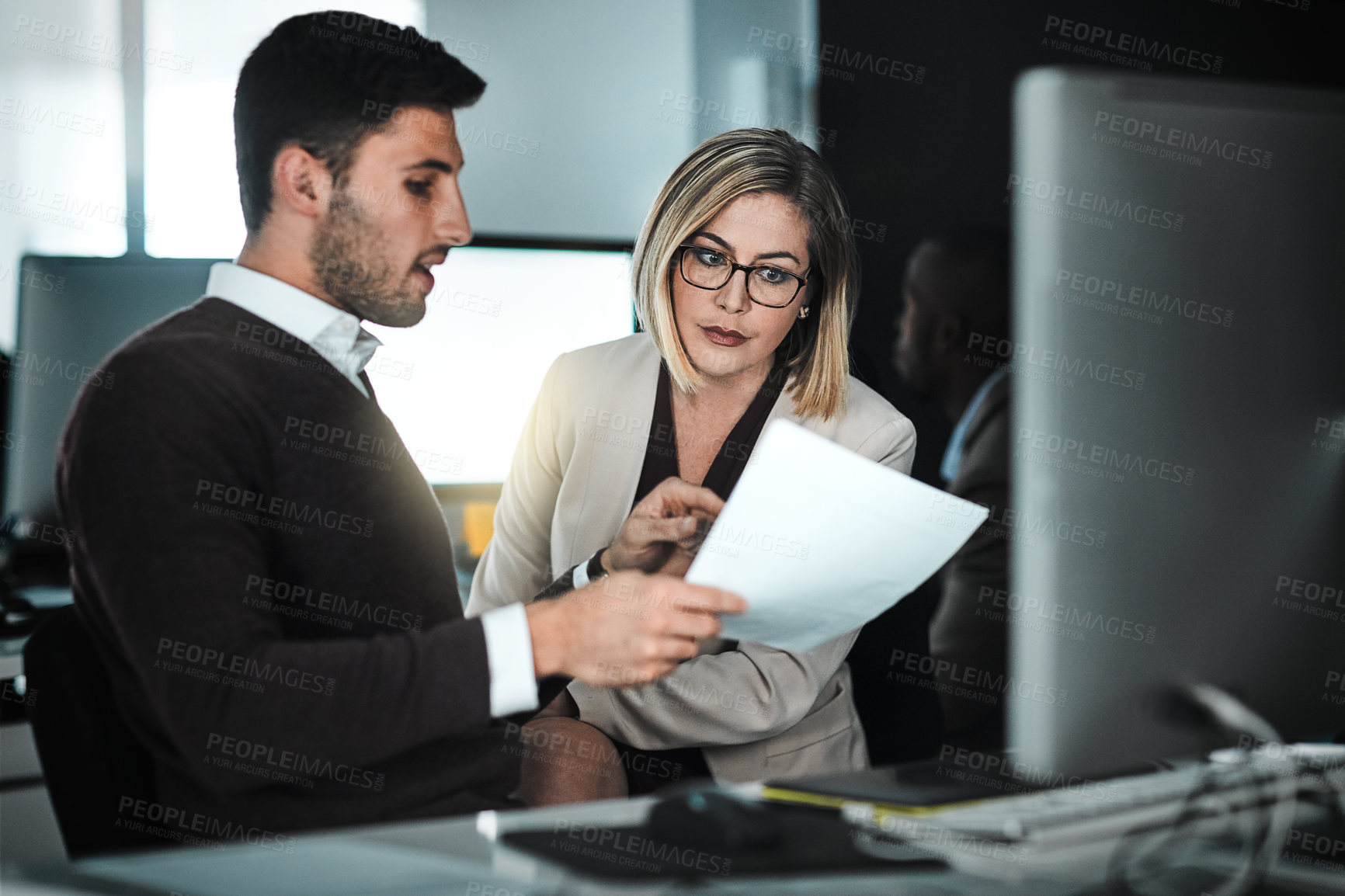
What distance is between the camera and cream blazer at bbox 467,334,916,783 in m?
1.32

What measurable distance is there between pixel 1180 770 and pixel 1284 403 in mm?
288

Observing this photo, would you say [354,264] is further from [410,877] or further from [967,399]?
[967,399]

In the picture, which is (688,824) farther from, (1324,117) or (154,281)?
(154,281)

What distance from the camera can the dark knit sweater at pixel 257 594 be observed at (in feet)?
2.70

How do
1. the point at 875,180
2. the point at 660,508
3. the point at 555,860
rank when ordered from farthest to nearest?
1. the point at 875,180
2. the point at 660,508
3. the point at 555,860

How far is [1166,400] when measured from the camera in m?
0.72

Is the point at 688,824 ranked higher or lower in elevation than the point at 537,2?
lower

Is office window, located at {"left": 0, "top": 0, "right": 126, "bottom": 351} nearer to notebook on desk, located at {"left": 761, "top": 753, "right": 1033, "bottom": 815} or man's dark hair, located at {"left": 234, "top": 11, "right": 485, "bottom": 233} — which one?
man's dark hair, located at {"left": 234, "top": 11, "right": 485, "bottom": 233}

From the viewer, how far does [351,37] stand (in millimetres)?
1123

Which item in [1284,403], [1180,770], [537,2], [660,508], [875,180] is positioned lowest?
[1180,770]

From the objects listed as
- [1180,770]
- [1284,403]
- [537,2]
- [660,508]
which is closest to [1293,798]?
[1180,770]

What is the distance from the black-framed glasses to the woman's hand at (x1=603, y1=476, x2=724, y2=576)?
0.30 meters

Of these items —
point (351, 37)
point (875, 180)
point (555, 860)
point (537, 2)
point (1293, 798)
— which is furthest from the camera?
point (875, 180)

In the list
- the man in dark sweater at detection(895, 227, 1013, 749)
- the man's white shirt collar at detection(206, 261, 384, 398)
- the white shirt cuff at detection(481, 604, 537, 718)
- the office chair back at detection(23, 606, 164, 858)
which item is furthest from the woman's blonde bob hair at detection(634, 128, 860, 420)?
the office chair back at detection(23, 606, 164, 858)
